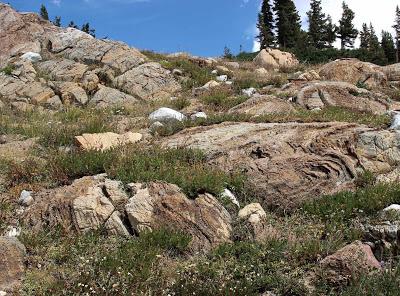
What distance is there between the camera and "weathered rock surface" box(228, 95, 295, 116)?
39.0 ft

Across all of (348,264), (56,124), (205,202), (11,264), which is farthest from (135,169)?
(56,124)

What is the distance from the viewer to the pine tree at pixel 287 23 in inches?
2299

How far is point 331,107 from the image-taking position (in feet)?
41.5

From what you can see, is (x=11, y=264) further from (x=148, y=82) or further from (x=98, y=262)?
(x=148, y=82)

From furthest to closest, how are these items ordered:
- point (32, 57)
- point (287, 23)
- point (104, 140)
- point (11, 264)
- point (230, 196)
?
point (287, 23), point (32, 57), point (104, 140), point (230, 196), point (11, 264)

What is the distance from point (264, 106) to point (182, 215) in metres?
6.13

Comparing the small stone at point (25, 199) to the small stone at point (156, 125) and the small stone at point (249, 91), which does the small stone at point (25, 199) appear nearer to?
the small stone at point (156, 125)

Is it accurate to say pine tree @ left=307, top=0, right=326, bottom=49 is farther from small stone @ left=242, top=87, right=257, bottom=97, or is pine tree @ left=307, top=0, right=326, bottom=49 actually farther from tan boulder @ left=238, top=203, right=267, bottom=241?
tan boulder @ left=238, top=203, right=267, bottom=241

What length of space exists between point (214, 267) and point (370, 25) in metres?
70.0

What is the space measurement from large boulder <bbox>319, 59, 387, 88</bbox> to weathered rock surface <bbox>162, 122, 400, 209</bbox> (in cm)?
Result: 864

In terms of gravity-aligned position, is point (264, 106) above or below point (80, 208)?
above

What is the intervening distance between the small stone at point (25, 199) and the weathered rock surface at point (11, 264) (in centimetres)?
124

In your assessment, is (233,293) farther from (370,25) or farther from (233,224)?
(370,25)

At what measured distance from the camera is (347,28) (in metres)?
64.2
